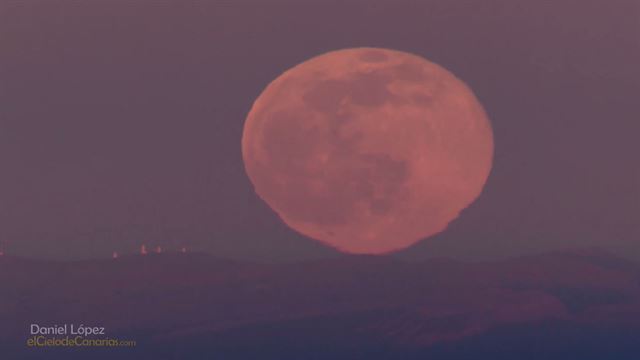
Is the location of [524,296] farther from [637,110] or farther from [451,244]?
[637,110]

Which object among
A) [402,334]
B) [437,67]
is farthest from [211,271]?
[437,67]

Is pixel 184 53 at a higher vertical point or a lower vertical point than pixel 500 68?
higher

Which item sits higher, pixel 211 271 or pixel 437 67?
pixel 437 67

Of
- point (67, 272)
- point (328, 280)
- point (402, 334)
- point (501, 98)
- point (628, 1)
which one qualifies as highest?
point (628, 1)

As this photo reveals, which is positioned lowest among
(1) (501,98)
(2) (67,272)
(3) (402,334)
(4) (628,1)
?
(3) (402,334)

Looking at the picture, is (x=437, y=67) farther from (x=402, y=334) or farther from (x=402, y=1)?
(x=402, y=334)

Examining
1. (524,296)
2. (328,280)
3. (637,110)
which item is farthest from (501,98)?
(328,280)
